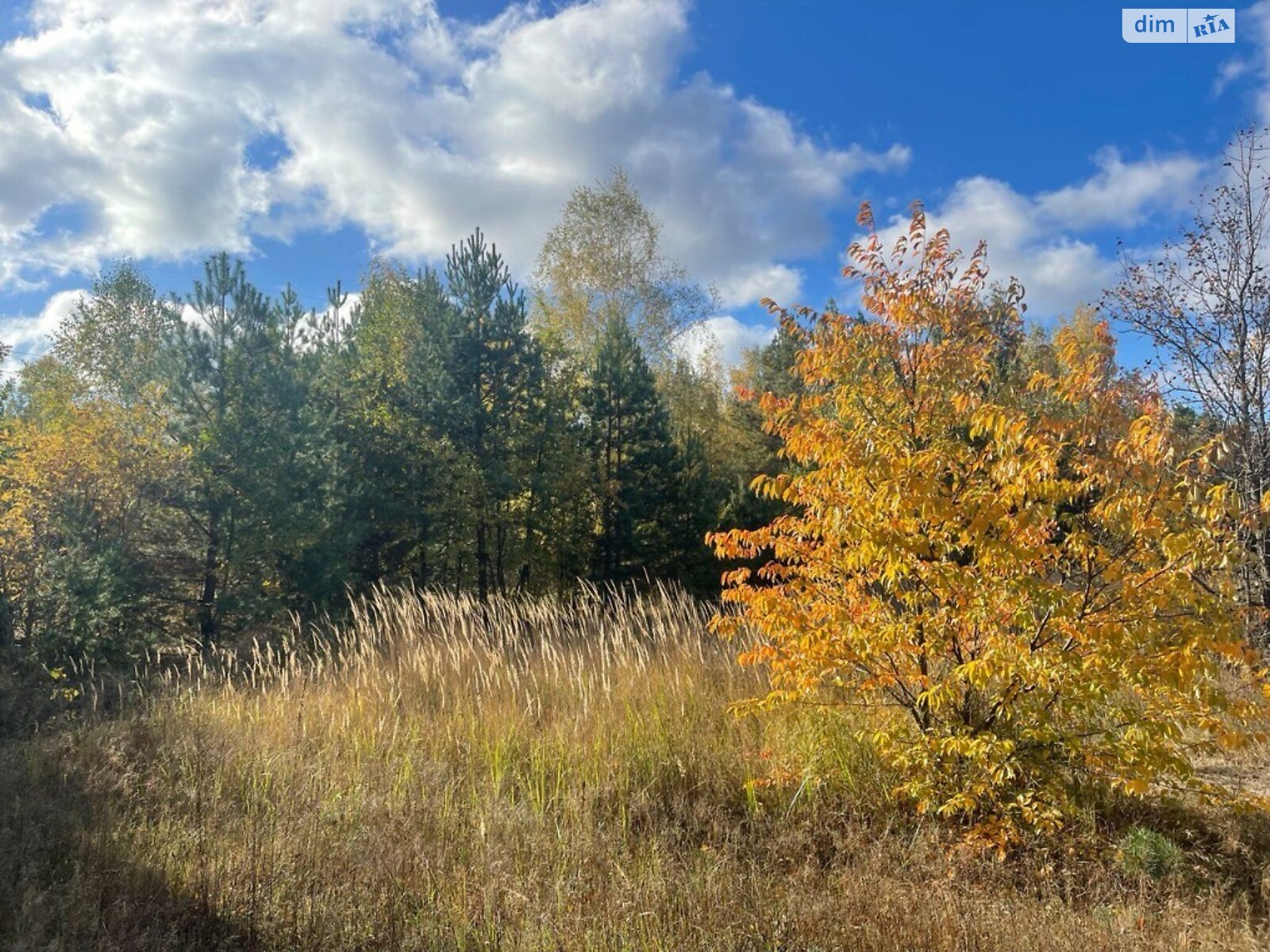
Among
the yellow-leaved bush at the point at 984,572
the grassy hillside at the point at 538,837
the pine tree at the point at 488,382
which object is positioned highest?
the pine tree at the point at 488,382

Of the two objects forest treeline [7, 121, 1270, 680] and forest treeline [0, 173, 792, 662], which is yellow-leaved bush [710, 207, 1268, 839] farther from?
forest treeline [0, 173, 792, 662]

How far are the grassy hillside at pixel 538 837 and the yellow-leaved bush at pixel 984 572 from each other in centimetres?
44

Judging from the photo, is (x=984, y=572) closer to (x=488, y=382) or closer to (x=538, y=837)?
(x=538, y=837)

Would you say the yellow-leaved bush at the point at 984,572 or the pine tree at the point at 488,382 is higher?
the pine tree at the point at 488,382

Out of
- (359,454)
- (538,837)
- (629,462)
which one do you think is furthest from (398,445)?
(538,837)

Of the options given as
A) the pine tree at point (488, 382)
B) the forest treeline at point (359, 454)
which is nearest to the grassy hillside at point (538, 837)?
the forest treeline at point (359, 454)

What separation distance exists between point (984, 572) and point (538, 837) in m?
2.94

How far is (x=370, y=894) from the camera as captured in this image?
3.42 metres

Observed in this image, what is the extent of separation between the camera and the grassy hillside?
3.21 m

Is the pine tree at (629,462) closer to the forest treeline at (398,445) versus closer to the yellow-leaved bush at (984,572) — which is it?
the forest treeline at (398,445)

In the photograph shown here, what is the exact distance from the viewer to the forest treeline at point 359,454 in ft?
35.7

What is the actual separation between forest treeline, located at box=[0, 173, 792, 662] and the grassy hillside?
5634mm

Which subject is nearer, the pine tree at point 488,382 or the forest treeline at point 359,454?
the forest treeline at point 359,454

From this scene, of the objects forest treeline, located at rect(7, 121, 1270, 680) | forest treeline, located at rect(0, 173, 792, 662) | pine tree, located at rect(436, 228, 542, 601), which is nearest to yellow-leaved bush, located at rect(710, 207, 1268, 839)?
forest treeline, located at rect(7, 121, 1270, 680)
